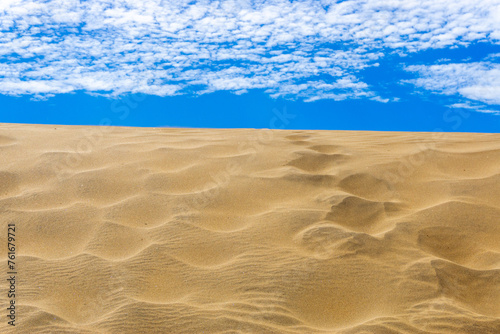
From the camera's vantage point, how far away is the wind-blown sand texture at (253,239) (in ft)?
8.36

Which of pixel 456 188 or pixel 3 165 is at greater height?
pixel 3 165

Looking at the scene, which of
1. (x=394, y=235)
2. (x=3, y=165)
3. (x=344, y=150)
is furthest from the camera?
(x=344, y=150)

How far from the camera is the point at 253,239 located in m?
3.11

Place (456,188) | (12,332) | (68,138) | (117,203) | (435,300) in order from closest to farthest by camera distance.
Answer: (12,332) → (435,300) → (117,203) → (456,188) → (68,138)

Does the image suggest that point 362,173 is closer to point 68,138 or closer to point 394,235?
point 394,235

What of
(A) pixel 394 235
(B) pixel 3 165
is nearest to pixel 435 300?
(A) pixel 394 235

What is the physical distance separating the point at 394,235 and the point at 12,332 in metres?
2.60

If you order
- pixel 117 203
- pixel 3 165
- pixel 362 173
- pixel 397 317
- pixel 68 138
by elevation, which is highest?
pixel 68 138

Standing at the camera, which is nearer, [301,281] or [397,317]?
[397,317]

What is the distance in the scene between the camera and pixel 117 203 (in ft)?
11.8

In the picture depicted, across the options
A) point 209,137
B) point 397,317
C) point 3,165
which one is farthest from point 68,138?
point 397,317

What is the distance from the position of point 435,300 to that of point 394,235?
25.0 inches

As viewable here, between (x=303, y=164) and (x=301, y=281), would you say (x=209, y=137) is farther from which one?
(x=301, y=281)

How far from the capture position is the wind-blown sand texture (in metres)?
2.55
